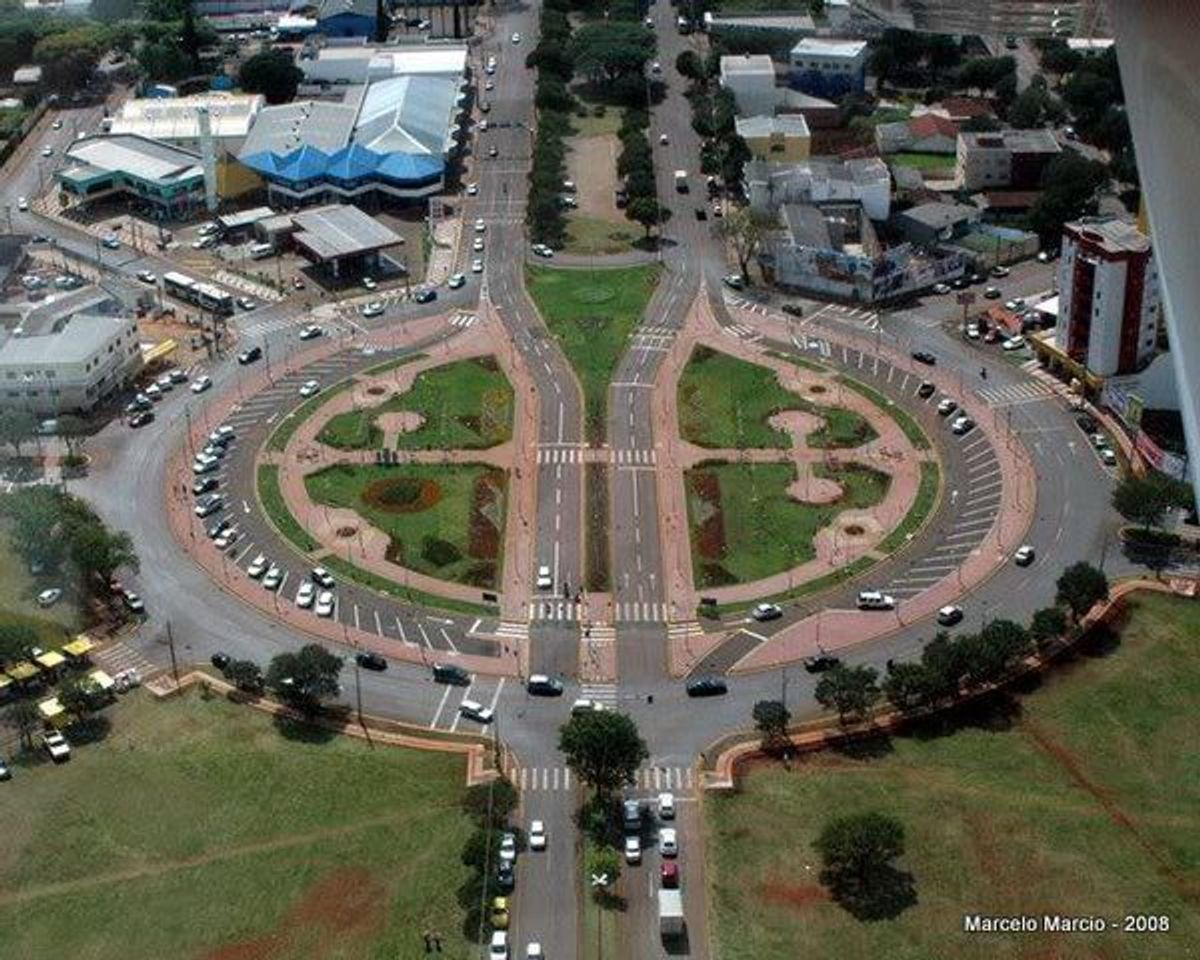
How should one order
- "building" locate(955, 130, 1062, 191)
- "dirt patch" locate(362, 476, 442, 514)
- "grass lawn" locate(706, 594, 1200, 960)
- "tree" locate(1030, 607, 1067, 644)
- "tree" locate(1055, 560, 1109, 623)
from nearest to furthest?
"grass lawn" locate(706, 594, 1200, 960) < "tree" locate(1030, 607, 1067, 644) < "tree" locate(1055, 560, 1109, 623) < "dirt patch" locate(362, 476, 442, 514) < "building" locate(955, 130, 1062, 191)

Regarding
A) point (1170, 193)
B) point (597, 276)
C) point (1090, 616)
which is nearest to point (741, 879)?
point (1090, 616)

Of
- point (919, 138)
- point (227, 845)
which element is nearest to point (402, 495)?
A: point (227, 845)

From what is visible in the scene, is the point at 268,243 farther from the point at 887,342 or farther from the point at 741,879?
the point at 741,879

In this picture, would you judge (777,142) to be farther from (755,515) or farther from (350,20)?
(350,20)

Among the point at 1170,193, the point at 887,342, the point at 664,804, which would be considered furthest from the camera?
the point at 887,342

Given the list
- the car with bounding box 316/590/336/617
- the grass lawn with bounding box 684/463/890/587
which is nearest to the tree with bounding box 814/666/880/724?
the grass lawn with bounding box 684/463/890/587

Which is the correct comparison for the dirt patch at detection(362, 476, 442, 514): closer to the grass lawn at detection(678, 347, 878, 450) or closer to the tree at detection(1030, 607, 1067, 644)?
the grass lawn at detection(678, 347, 878, 450)
